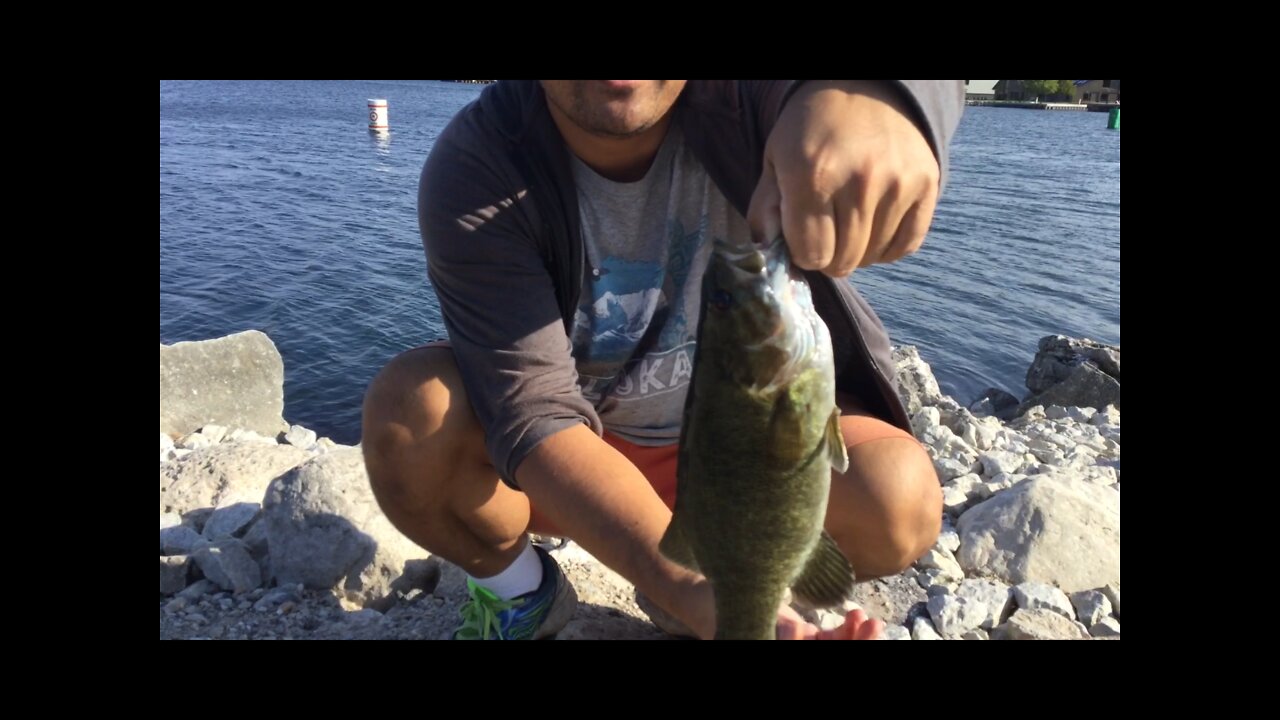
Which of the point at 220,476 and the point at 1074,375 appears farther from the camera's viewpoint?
the point at 1074,375

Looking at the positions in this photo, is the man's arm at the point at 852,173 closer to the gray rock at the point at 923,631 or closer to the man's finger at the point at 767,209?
the man's finger at the point at 767,209

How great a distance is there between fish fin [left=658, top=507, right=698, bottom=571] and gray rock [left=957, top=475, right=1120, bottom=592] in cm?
275

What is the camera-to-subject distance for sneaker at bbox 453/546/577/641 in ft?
11.5

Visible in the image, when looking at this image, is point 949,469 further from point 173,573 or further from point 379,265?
point 379,265

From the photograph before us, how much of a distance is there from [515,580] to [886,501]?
162 cm

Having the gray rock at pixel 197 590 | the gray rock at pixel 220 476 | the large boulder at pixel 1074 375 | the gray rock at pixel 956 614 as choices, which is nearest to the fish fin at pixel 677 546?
the gray rock at pixel 956 614

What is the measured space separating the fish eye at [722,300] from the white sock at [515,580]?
1840 millimetres

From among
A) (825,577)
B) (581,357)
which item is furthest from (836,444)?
(581,357)

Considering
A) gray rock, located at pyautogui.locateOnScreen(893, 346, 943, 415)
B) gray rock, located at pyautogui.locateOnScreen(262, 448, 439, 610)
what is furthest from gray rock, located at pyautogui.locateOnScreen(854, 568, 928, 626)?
gray rock, located at pyautogui.locateOnScreen(893, 346, 943, 415)

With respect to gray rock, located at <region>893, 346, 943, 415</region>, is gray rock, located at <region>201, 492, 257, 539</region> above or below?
below

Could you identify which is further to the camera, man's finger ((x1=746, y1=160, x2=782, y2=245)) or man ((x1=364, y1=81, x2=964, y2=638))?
man ((x1=364, y1=81, x2=964, y2=638))

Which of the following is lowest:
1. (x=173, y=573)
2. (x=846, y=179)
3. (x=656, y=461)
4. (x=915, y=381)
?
(x=173, y=573)

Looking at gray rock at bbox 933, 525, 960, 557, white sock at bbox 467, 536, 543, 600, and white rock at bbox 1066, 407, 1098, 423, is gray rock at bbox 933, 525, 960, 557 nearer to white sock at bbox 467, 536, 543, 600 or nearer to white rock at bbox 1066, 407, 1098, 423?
white sock at bbox 467, 536, 543, 600

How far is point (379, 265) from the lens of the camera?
16766 millimetres
